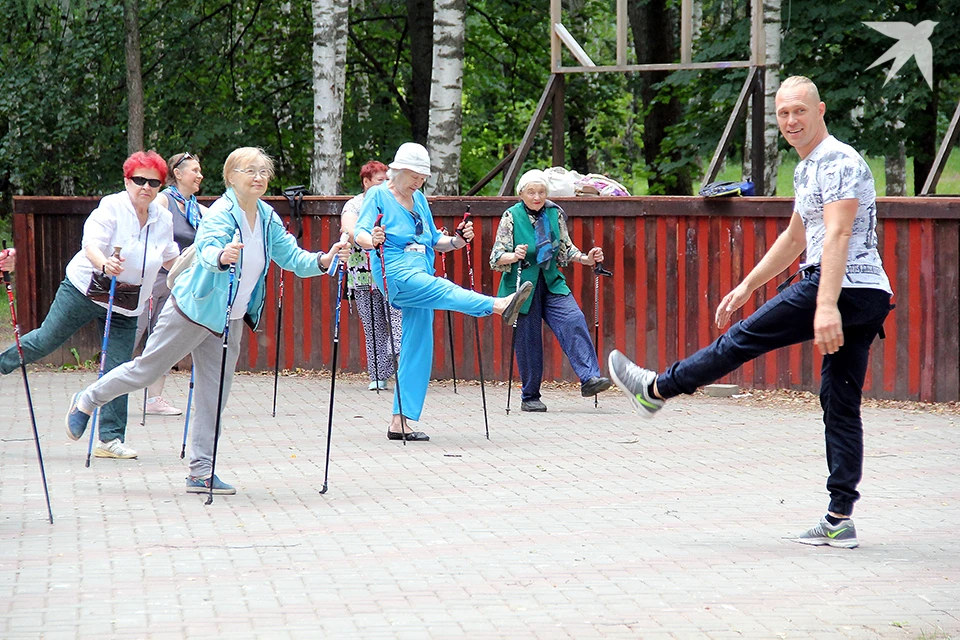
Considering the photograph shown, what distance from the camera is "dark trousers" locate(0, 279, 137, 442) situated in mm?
9195

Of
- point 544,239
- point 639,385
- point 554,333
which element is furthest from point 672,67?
point 639,385

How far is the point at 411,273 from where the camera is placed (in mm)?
9359

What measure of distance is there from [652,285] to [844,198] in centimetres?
662

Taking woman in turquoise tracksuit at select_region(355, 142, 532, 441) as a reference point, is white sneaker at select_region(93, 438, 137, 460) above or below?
below

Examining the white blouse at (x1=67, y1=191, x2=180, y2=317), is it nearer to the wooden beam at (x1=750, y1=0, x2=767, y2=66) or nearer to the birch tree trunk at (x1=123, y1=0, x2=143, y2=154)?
the wooden beam at (x1=750, y1=0, x2=767, y2=66)

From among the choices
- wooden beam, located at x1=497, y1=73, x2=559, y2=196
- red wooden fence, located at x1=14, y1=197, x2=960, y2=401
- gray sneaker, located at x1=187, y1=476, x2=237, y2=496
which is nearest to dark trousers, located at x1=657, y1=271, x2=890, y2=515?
gray sneaker, located at x1=187, y1=476, x2=237, y2=496

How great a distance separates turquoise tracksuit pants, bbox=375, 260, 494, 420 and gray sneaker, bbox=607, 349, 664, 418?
2650 mm

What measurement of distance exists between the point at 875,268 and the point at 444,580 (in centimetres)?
237

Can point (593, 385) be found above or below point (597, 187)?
below

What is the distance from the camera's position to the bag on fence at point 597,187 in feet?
43.9

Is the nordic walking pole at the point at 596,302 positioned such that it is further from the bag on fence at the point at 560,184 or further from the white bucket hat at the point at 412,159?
the white bucket hat at the point at 412,159

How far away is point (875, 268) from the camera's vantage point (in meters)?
6.33

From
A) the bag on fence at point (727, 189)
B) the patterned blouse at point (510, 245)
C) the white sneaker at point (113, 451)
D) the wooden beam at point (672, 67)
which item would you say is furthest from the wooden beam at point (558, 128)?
the white sneaker at point (113, 451)

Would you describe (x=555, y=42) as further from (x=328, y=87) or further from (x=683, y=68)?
(x=328, y=87)
